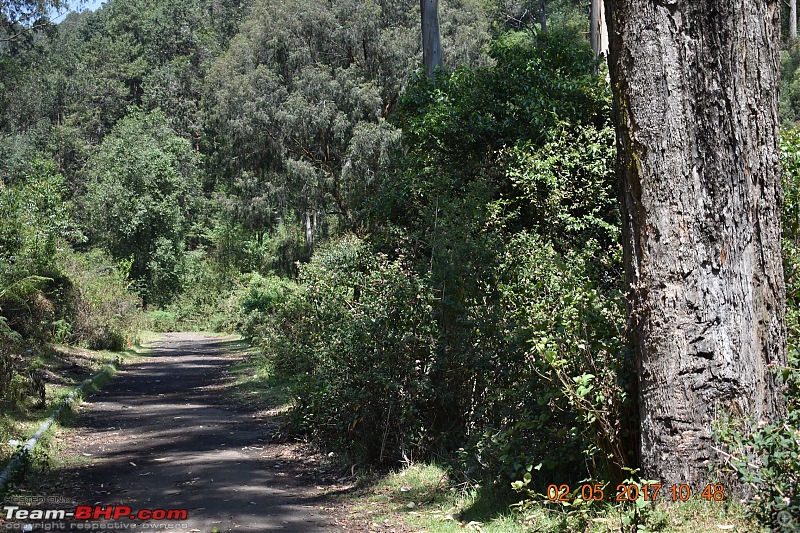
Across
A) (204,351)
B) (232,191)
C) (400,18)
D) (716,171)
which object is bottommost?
(204,351)

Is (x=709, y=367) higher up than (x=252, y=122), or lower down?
lower down

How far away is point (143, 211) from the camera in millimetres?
42719

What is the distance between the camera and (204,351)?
96.7 ft

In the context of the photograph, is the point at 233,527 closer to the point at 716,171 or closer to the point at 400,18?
the point at 716,171

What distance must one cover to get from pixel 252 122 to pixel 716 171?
2887 centimetres

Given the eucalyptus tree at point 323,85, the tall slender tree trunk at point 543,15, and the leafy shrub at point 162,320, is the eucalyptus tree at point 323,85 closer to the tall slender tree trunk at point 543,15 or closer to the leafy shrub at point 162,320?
the tall slender tree trunk at point 543,15

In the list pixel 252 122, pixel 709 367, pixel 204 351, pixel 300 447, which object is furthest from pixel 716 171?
pixel 252 122

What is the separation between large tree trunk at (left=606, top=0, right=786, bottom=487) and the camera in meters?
5.04

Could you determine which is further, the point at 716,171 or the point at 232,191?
the point at 232,191

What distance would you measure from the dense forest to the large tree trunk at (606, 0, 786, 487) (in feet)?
0.61

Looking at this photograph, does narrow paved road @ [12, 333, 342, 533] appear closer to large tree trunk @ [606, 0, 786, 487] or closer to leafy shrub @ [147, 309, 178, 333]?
large tree trunk @ [606, 0, 786, 487]

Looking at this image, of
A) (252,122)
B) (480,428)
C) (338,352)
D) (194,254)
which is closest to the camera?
(480,428)
